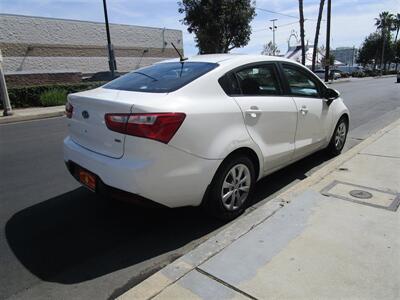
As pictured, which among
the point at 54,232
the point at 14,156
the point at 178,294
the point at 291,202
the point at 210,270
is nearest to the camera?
the point at 178,294

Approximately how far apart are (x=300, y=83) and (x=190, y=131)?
90.8 inches

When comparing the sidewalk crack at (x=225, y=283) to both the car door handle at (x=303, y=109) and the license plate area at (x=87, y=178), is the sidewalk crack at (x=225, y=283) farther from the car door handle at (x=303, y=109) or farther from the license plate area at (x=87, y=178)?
the car door handle at (x=303, y=109)

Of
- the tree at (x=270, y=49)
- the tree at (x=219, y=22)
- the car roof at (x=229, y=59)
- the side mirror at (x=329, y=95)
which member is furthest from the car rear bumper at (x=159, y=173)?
the tree at (x=270, y=49)

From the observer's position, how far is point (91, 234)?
3547 mm

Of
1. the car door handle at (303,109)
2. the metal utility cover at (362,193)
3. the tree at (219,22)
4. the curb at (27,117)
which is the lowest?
the metal utility cover at (362,193)

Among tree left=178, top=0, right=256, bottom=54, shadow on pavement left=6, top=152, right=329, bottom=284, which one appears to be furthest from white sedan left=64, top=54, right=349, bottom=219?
tree left=178, top=0, right=256, bottom=54

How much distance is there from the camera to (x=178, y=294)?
2.50 m

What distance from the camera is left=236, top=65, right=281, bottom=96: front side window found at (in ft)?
12.7

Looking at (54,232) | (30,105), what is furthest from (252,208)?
(30,105)

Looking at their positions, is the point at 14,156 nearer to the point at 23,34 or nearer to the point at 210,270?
the point at 210,270

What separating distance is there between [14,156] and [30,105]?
36.7 feet

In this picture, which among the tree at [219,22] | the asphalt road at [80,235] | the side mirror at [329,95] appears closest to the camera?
the asphalt road at [80,235]

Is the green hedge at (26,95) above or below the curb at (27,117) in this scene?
above

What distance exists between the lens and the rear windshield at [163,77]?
3512 mm
